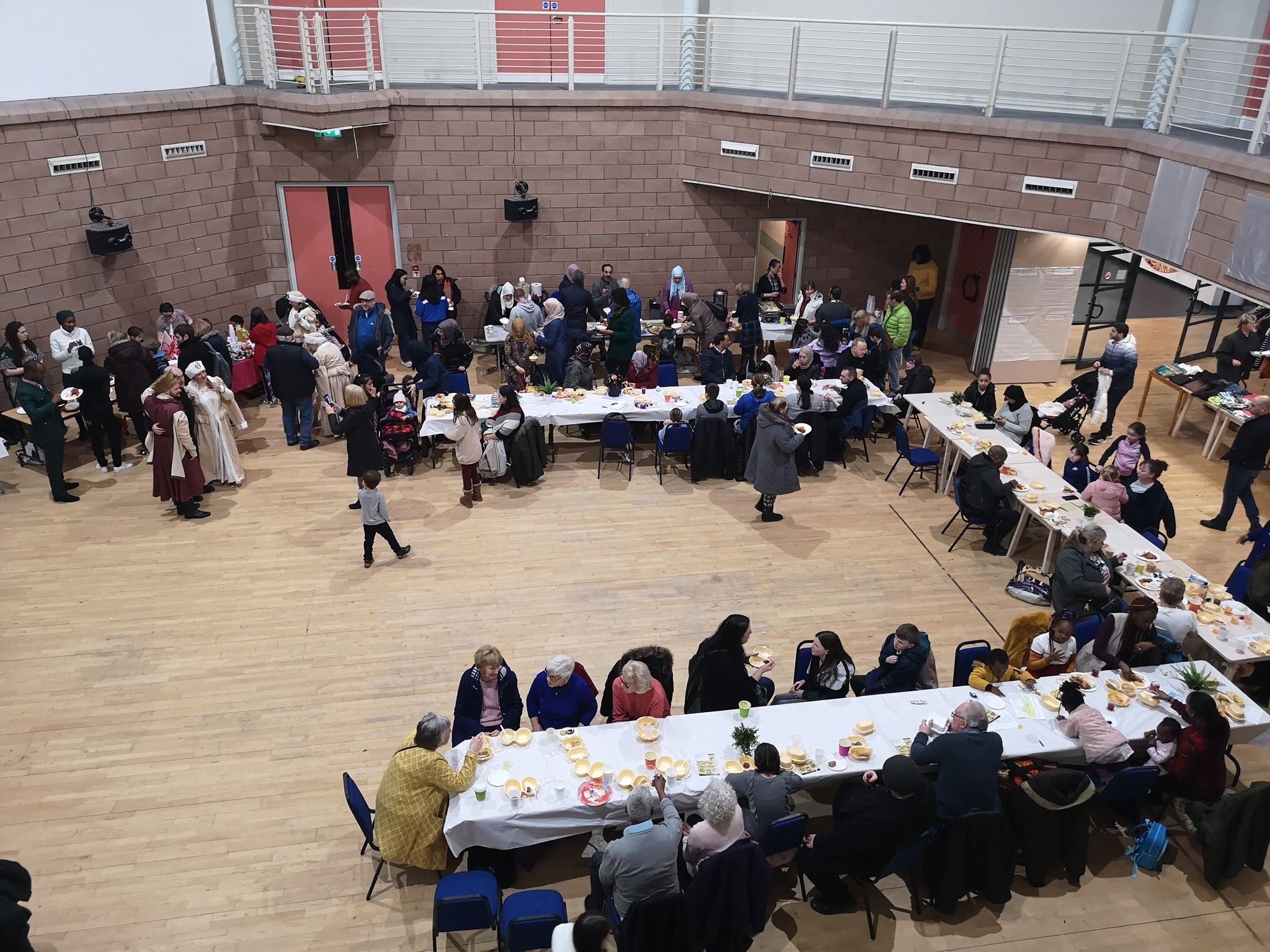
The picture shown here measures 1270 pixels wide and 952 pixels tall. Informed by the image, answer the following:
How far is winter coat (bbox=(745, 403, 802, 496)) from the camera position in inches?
413

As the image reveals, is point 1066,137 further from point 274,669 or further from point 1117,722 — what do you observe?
point 274,669

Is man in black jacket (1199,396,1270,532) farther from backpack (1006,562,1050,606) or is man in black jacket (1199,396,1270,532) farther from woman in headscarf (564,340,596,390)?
woman in headscarf (564,340,596,390)

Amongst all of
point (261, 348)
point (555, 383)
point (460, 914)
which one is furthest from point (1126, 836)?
point (261, 348)

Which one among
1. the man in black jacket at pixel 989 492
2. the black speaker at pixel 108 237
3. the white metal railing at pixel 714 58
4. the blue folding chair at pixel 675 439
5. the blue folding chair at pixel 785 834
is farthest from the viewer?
the white metal railing at pixel 714 58

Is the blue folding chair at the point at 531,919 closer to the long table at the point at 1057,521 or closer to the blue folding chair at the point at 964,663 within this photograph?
the blue folding chair at the point at 964,663

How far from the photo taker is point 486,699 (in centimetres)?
704

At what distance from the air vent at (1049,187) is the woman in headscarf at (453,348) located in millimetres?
7790

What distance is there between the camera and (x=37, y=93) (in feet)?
39.7

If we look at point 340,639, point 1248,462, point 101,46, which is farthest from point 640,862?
point 101,46

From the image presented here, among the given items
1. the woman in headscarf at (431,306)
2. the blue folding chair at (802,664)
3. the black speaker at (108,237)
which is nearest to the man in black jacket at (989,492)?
the blue folding chair at (802,664)

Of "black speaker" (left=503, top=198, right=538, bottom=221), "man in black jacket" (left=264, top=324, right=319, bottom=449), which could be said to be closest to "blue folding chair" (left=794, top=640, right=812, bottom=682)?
"man in black jacket" (left=264, top=324, right=319, bottom=449)

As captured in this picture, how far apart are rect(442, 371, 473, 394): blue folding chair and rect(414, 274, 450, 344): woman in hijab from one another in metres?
1.97

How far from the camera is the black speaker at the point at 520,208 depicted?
49.4ft

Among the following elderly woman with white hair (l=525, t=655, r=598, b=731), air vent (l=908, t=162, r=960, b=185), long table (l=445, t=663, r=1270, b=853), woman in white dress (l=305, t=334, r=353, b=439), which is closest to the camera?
long table (l=445, t=663, r=1270, b=853)
